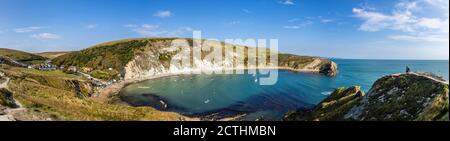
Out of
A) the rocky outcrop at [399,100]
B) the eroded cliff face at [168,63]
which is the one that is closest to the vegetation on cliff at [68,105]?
the rocky outcrop at [399,100]

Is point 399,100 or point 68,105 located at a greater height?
point 399,100

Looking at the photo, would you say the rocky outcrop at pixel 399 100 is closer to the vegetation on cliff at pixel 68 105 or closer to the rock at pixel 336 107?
the rock at pixel 336 107

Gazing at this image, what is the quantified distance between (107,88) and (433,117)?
10377 centimetres

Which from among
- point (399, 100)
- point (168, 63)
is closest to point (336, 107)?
point (399, 100)

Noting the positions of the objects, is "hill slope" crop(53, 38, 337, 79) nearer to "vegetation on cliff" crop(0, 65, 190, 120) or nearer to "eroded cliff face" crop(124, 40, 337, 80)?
"eroded cliff face" crop(124, 40, 337, 80)

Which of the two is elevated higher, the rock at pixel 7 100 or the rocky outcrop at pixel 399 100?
the rocky outcrop at pixel 399 100

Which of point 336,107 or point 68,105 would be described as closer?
point 336,107

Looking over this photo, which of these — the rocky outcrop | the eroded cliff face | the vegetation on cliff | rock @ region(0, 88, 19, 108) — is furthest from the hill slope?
the rocky outcrop

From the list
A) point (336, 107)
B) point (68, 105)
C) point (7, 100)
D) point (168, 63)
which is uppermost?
point (168, 63)

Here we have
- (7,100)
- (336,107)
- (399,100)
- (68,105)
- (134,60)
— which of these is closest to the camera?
(399,100)

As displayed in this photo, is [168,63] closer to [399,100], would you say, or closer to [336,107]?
[336,107]
